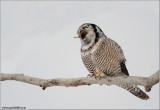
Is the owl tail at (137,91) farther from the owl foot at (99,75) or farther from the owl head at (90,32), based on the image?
the owl head at (90,32)

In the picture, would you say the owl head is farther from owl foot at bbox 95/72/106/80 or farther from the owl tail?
the owl tail

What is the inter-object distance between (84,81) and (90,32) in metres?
1.03

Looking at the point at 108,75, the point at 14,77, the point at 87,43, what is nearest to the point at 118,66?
the point at 108,75

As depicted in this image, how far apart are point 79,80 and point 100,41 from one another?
3.02 feet

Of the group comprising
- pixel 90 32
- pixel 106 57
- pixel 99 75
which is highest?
pixel 90 32

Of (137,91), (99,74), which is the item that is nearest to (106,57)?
(99,74)

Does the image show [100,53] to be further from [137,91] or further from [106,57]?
[137,91]

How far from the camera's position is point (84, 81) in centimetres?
644

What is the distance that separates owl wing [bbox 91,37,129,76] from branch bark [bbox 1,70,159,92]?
8.4 inches

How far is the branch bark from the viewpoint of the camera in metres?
5.48

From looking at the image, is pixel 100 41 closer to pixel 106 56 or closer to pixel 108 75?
pixel 106 56

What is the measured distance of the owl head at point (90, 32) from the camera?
651 centimetres

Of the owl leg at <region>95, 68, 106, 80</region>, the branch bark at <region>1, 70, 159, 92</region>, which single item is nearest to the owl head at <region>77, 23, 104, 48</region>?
the owl leg at <region>95, 68, 106, 80</region>

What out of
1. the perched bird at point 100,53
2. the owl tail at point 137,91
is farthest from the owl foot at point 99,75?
the owl tail at point 137,91
